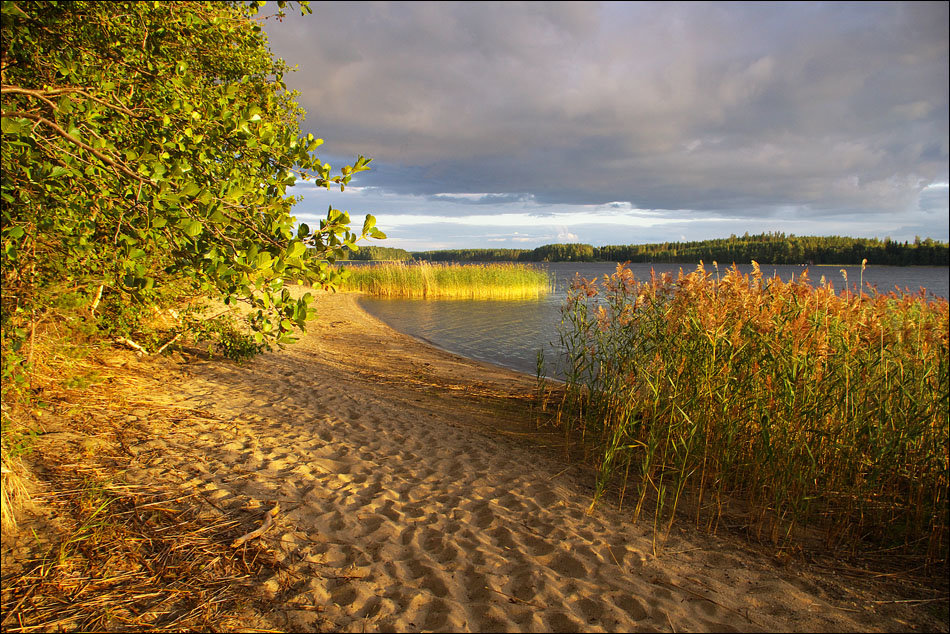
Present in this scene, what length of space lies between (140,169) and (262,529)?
7.43 feet

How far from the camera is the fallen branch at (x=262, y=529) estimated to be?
9.38ft

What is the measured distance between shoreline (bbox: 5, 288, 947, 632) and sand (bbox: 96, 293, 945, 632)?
12 mm

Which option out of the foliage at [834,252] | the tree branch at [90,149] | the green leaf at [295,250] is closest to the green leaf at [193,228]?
the tree branch at [90,149]

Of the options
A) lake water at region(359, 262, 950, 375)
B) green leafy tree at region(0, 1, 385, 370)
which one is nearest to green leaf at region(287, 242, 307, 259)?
green leafy tree at region(0, 1, 385, 370)

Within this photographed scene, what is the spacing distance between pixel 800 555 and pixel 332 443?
4.14m

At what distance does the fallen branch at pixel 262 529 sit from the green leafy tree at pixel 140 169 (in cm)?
125

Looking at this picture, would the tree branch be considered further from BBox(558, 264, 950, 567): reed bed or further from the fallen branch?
BBox(558, 264, 950, 567): reed bed

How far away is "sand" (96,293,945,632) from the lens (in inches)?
99.2

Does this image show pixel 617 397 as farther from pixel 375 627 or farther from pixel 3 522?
pixel 3 522

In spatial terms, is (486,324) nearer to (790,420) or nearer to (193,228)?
(790,420)

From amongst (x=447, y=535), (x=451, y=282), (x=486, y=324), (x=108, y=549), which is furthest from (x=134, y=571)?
(x=451, y=282)

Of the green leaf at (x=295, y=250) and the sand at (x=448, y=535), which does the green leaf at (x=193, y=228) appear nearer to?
the green leaf at (x=295, y=250)

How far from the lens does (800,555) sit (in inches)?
127

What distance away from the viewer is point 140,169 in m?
2.49
